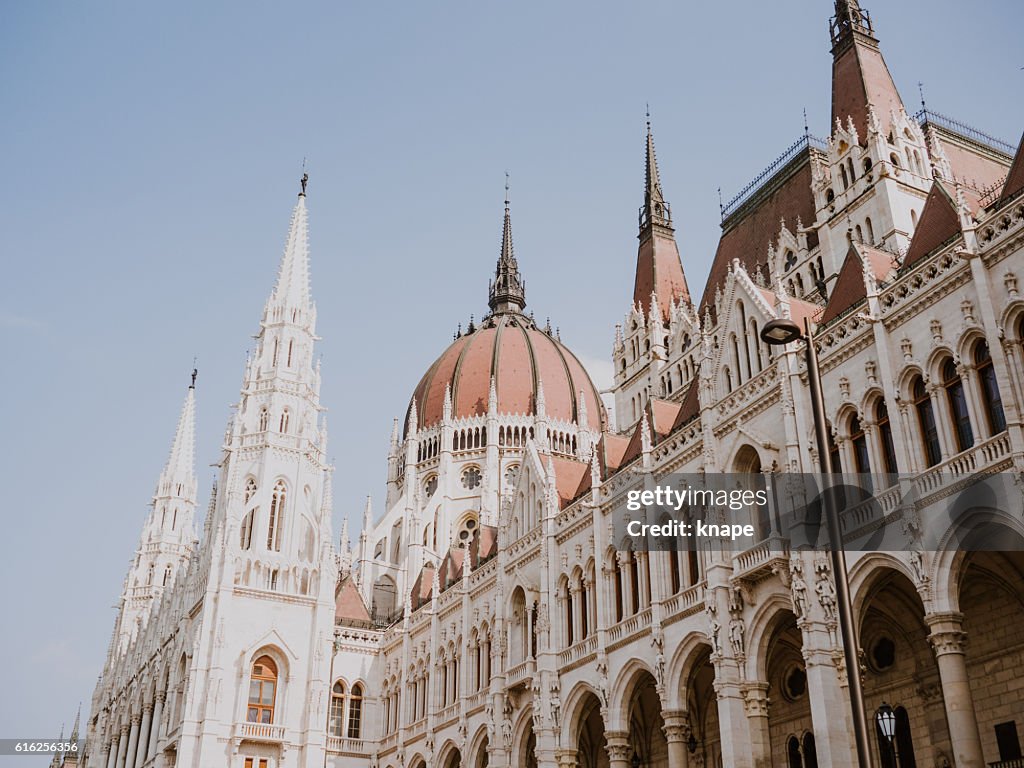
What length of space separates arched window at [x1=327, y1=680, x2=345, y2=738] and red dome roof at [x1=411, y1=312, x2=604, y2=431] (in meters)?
21.8

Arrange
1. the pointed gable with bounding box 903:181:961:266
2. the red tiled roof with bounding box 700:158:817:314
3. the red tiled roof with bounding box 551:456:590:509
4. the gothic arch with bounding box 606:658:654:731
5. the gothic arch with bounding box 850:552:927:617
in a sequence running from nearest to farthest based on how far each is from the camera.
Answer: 1. the gothic arch with bounding box 850:552:927:617
2. the pointed gable with bounding box 903:181:961:266
3. the gothic arch with bounding box 606:658:654:731
4. the red tiled roof with bounding box 700:158:817:314
5. the red tiled roof with bounding box 551:456:590:509

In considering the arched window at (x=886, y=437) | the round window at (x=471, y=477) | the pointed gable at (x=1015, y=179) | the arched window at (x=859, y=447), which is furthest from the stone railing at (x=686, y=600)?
the round window at (x=471, y=477)

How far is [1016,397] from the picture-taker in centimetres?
2119

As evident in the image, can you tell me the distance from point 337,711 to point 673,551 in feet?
81.3

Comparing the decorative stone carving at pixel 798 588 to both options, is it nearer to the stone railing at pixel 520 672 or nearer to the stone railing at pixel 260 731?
the stone railing at pixel 520 672

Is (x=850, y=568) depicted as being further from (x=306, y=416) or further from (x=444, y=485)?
(x=444, y=485)

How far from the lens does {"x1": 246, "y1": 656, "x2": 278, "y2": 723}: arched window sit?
4669cm

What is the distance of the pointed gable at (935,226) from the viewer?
2512cm

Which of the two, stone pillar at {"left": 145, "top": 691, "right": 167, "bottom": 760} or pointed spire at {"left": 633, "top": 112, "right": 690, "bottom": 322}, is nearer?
pointed spire at {"left": 633, "top": 112, "right": 690, "bottom": 322}

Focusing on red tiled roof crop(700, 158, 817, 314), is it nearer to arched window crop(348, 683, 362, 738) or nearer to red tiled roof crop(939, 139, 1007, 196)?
red tiled roof crop(939, 139, 1007, 196)

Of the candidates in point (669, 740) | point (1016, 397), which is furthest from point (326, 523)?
point (1016, 397)

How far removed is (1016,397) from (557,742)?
20.3m

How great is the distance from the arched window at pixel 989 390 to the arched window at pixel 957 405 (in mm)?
414

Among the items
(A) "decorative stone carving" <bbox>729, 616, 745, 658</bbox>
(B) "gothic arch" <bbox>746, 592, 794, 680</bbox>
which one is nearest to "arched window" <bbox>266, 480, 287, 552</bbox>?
Answer: (A) "decorative stone carving" <bbox>729, 616, 745, 658</bbox>
